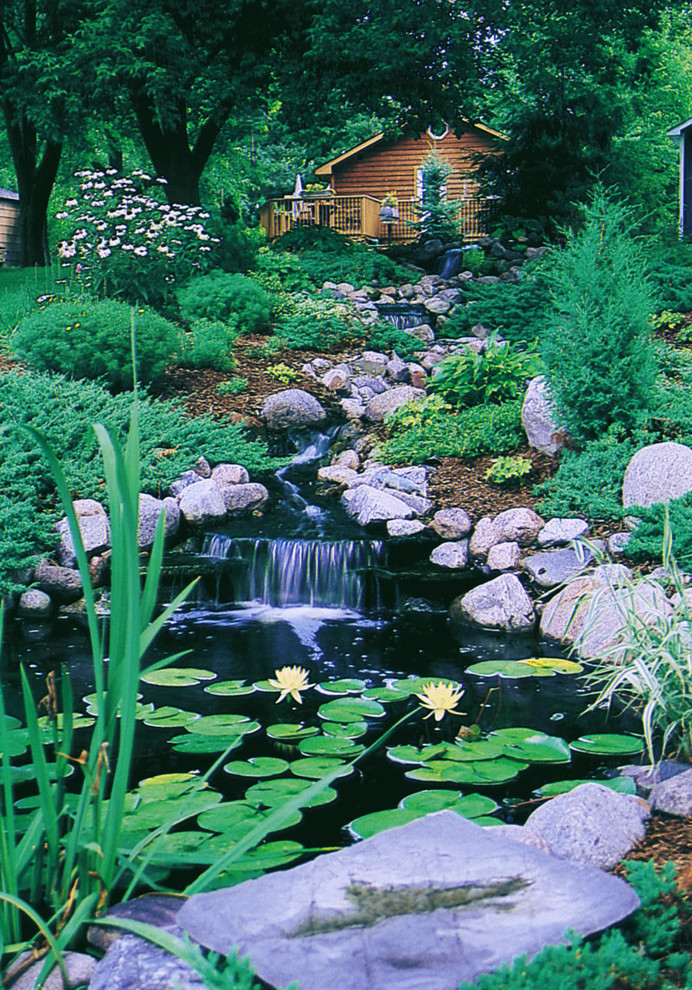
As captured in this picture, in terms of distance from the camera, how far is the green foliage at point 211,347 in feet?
34.4

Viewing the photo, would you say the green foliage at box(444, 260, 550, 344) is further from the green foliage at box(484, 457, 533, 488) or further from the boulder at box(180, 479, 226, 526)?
the boulder at box(180, 479, 226, 526)

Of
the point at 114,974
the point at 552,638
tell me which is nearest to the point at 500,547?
the point at 552,638

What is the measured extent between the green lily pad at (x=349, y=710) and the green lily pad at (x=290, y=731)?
0.11 m

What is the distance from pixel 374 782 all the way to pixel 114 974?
5.75 feet

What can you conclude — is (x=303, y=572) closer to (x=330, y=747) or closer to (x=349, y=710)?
(x=349, y=710)

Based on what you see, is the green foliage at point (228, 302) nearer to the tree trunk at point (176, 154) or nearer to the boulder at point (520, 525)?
the tree trunk at point (176, 154)

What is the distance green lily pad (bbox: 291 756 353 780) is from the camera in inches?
145

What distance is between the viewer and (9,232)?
25.0 metres

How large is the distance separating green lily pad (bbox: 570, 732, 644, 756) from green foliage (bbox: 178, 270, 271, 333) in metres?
8.53

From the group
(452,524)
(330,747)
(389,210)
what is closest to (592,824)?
(330,747)

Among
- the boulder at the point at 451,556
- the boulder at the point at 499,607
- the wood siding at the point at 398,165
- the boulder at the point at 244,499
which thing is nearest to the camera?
the boulder at the point at 499,607

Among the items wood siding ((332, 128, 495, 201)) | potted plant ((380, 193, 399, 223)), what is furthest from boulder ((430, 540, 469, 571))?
wood siding ((332, 128, 495, 201))

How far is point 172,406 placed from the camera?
9.40 m

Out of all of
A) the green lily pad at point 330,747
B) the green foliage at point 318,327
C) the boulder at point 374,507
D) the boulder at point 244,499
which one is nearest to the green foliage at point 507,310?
the green foliage at point 318,327
